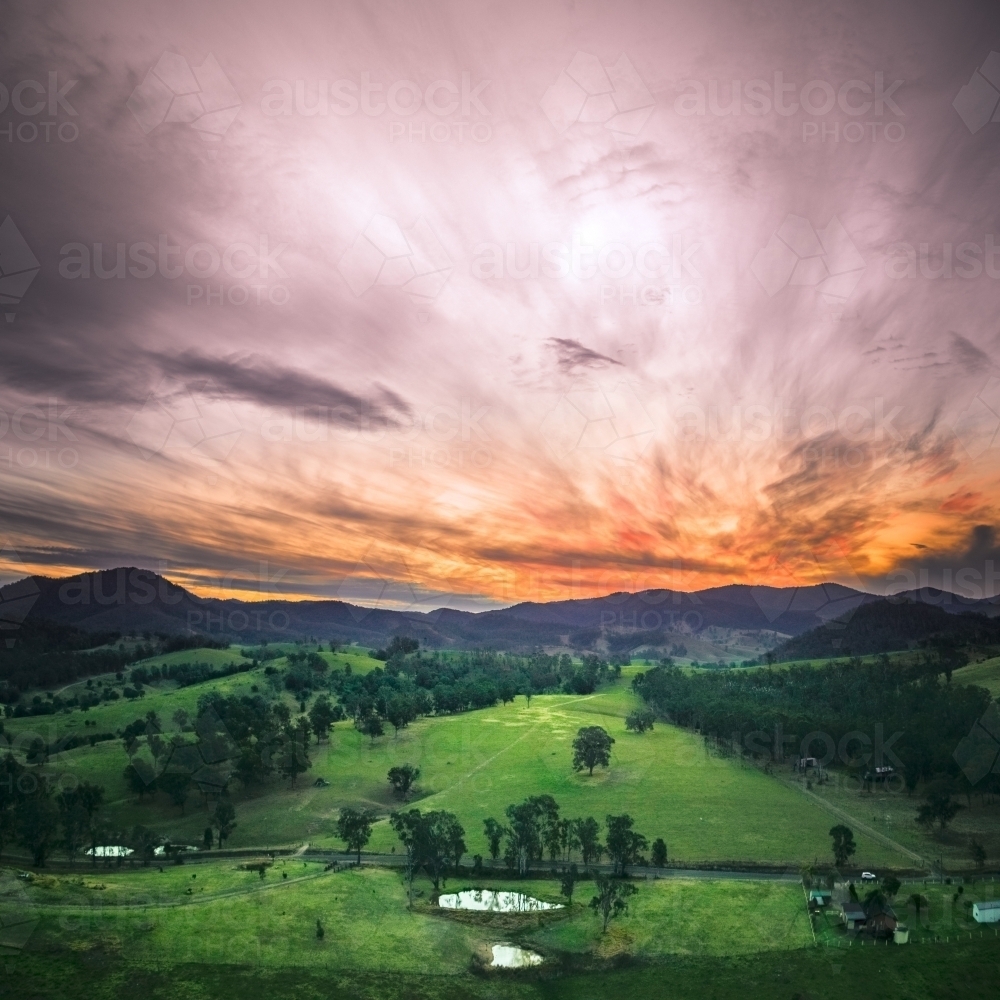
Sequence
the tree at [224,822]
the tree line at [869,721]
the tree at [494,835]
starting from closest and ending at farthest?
the tree at [494,835] < the tree at [224,822] < the tree line at [869,721]

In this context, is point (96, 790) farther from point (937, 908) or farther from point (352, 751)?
point (937, 908)

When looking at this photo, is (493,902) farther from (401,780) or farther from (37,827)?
(37,827)

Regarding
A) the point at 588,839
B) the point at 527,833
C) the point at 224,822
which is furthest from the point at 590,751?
the point at 224,822

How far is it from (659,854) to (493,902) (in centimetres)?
2418

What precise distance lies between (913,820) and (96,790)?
455 ft

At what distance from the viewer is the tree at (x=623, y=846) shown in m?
90.2

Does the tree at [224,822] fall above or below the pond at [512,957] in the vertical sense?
above

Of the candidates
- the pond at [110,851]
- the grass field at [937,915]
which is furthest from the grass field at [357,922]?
the pond at [110,851]

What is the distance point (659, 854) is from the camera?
93500 millimetres

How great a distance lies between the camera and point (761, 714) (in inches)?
6565

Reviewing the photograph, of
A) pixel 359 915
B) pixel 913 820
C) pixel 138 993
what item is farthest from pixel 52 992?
pixel 913 820

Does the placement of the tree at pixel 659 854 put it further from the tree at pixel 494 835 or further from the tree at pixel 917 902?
the tree at pixel 917 902

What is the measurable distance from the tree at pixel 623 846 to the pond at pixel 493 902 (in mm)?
10579

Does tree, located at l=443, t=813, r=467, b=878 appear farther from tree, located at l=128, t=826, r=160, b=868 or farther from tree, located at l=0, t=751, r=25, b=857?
tree, located at l=0, t=751, r=25, b=857
